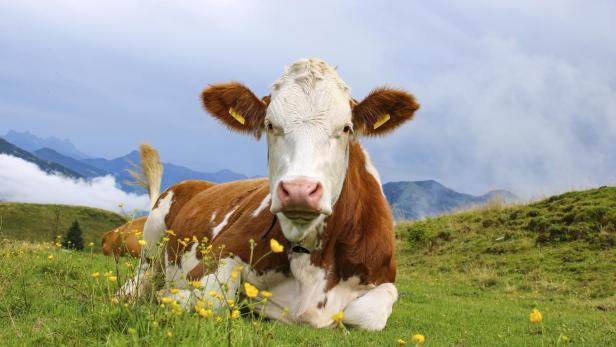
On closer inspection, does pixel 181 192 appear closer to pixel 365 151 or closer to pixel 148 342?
pixel 365 151

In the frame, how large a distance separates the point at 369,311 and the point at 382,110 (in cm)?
218

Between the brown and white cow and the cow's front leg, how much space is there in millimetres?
10

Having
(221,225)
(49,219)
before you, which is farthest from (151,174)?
(49,219)

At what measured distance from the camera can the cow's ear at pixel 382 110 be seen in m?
6.31

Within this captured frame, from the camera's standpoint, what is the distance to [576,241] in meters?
18.9

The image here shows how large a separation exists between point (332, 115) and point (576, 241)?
16.0 m

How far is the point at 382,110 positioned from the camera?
6426 mm

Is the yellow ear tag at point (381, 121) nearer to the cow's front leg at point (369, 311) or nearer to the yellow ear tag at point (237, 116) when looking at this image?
the yellow ear tag at point (237, 116)

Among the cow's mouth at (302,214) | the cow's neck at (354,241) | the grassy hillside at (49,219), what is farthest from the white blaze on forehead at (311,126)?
the grassy hillside at (49,219)

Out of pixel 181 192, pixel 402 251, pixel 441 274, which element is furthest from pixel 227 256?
pixel 402 251

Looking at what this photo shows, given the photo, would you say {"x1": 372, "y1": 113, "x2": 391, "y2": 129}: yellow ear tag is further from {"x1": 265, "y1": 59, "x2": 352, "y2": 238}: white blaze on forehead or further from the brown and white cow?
{"x1": 265, "y1": 59, "x2": 352, "y2": 238}: white blaze on forehead

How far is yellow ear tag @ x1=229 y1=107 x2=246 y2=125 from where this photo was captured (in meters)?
6.50

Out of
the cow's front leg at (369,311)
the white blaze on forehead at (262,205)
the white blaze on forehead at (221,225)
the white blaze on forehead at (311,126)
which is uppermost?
the white blaze on forehead at (311,126)

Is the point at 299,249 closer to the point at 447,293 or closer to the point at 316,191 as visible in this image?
the point at 316,191
